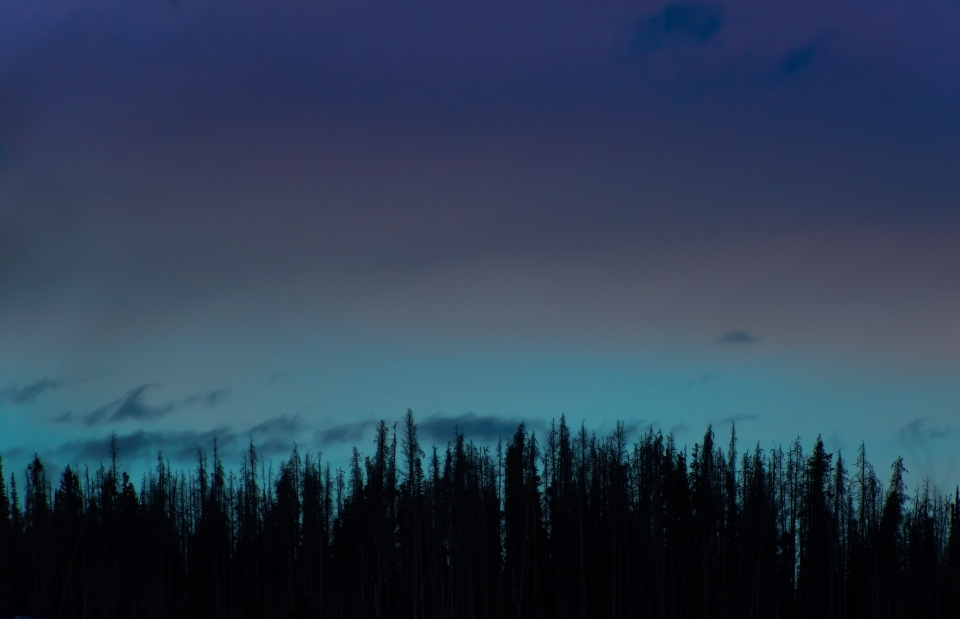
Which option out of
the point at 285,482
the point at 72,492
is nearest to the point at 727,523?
the point at 285,482

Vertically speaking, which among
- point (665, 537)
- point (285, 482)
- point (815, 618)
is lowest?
point (815, 618)

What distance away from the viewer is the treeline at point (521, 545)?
7069 cm

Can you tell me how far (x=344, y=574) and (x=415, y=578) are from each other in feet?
49.2

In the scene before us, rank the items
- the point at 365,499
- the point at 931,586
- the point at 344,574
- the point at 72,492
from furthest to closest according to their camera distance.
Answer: the point at 72,492
the point at 365,499
the point at 344,574
the point at 931,586

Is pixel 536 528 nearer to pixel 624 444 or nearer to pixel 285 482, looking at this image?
pixel 624 444

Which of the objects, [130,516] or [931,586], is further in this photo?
[130,516]

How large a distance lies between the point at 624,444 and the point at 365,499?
2210 cm

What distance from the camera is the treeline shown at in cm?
7069

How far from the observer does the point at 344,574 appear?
83.1 metres

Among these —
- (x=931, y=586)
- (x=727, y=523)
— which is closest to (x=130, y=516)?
(x=727, y=523)

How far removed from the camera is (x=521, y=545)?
73.5 metres

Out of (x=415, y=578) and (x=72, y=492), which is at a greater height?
(x=72, y=492)

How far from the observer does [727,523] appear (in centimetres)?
7481

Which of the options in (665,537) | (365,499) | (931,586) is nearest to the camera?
(931,586)
